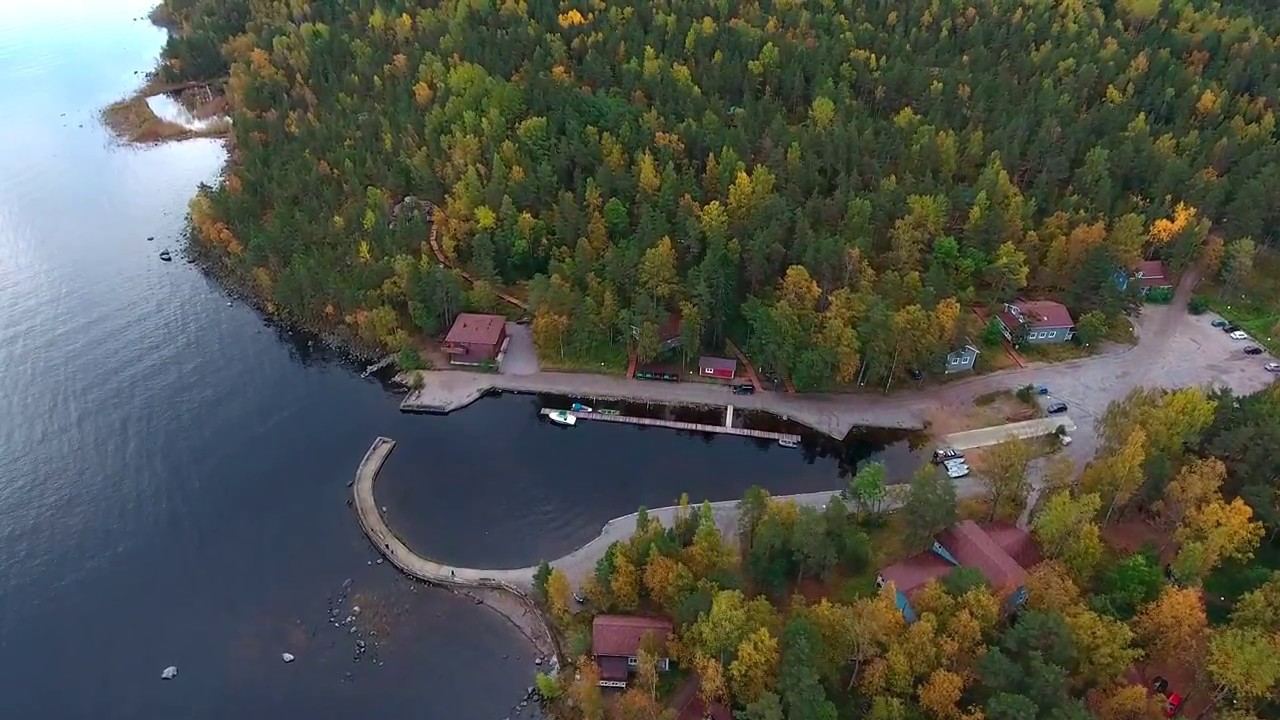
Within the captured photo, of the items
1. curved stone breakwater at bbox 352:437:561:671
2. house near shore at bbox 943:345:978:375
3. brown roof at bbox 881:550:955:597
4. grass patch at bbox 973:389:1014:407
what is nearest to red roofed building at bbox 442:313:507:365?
curved stone breakwater at bbox 352:437:561:671

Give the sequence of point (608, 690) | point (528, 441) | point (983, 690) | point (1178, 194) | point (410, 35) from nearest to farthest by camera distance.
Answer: point (983, 690) → point (608, 690) → point (528, 441) → point (1178, 194) → point (410, 35)

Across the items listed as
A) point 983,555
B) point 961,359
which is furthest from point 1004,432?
point 983,555

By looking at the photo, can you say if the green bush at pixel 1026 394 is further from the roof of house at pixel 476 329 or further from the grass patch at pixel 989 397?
the roof of house at pixel 476 329

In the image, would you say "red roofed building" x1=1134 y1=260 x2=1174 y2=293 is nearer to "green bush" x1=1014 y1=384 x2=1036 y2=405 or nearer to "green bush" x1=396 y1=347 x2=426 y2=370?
"green bush" x1=1014 y1=384 x2=1036 y2=405

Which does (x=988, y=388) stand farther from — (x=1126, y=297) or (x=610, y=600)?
(x=610, y=600)

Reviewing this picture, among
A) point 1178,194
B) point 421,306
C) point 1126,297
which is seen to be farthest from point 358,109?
point 1178,194

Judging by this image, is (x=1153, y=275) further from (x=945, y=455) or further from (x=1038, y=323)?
(x=945, y=455)

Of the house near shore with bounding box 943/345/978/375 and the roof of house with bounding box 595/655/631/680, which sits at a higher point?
the house near shore with bounding box 943/345/978/375
